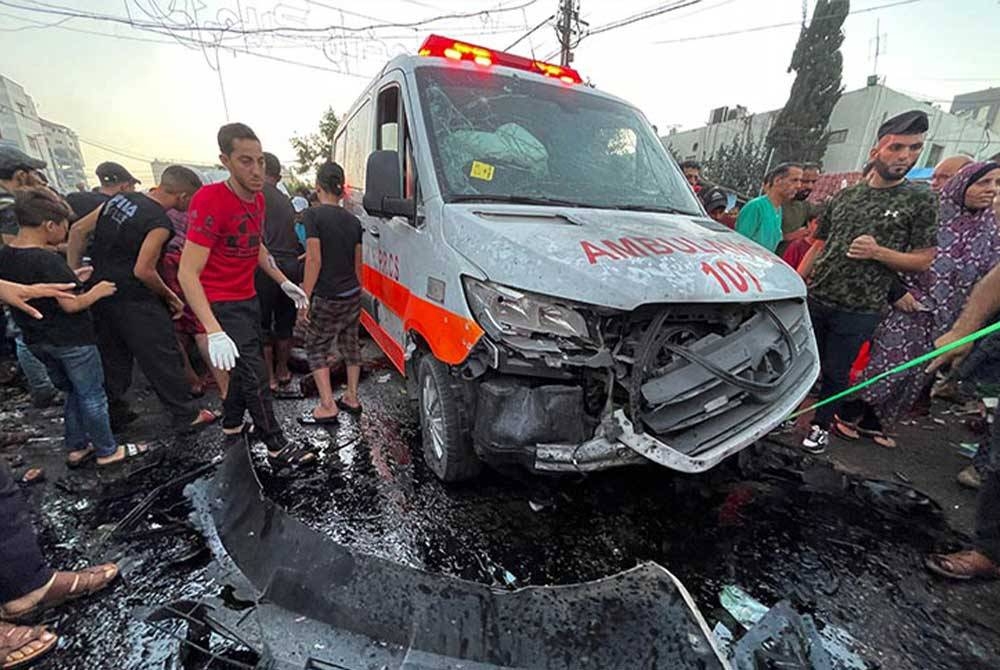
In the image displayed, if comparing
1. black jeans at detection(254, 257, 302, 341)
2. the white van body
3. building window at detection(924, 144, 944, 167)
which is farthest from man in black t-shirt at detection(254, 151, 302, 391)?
building window at detection(924, 144, 944, 167)

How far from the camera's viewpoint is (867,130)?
24.8 meters

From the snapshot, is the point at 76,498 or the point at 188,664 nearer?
the point at 188,664

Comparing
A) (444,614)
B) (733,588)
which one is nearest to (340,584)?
(444,614)

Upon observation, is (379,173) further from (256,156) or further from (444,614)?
(444,614)

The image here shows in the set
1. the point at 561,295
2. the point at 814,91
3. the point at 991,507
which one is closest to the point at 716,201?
the point at 991,507

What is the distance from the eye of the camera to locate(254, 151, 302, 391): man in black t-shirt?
407cm

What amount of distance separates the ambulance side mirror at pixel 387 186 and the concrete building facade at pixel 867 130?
89.2ft

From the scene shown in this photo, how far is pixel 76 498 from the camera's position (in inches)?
104

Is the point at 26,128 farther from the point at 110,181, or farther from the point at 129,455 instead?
the point at 129,455

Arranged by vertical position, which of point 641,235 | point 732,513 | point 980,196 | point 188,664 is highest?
point 980,196

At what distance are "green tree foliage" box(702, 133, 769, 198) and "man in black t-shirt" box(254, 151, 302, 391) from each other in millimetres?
21280

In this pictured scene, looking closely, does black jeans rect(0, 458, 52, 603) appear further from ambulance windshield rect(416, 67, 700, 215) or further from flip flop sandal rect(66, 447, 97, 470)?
ambulance windshield rect(416, 67, 700, 215)

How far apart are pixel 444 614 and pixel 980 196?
4391 mm

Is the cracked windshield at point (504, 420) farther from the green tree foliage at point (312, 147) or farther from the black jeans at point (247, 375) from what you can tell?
the green tree foliage at point (312, 147)
